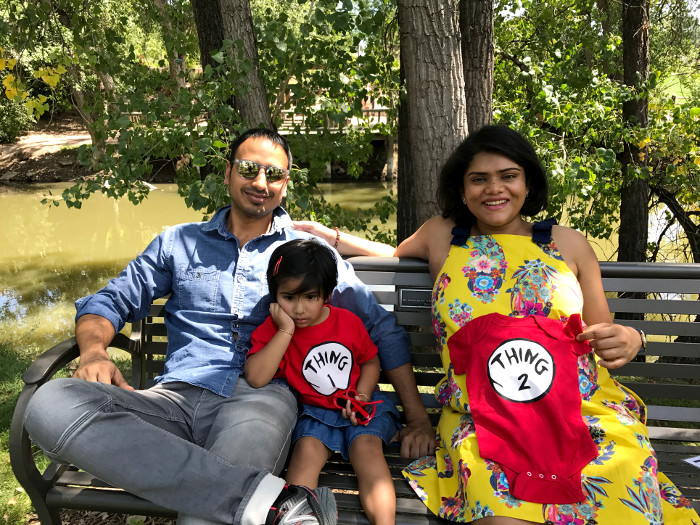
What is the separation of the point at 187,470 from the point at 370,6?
3411 mm

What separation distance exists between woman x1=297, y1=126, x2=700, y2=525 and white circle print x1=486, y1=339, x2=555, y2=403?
0.29ft

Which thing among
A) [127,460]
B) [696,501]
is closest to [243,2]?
[127,460]

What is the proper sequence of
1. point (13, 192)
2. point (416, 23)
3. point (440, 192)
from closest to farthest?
point (440, 192) → point (416, 23) → point (13, 192)

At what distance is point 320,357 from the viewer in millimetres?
2695

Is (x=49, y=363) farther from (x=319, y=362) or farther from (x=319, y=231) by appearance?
(x=319, y=231)

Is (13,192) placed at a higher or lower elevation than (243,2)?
lower

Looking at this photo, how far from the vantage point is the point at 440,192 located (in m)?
2.90

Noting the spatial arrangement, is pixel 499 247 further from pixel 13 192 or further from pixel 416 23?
pixel 13 192

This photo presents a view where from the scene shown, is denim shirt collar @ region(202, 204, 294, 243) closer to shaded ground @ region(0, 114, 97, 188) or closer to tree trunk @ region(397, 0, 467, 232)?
tree trunk @ region(397, 0, 467, 232)

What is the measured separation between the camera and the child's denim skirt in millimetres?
2590

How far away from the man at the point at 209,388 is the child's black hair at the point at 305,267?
17cm

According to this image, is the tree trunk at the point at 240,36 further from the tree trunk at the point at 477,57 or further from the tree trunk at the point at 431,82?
the tree trunk at the point at 477,57

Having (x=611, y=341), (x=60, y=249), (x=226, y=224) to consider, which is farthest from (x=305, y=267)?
(x=60, y=249)

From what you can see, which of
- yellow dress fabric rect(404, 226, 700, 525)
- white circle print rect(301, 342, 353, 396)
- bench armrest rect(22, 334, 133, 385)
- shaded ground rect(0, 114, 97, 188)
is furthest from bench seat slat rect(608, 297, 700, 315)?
shaded ground rect(0, 114, 97, 188)
